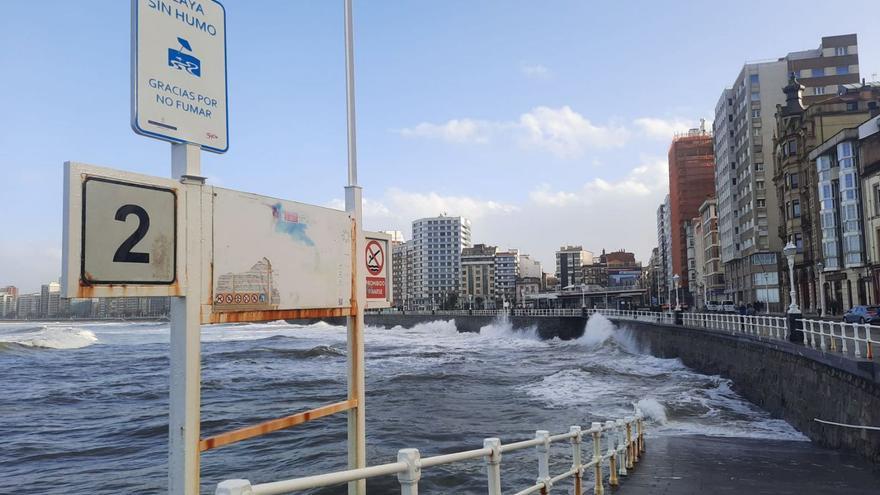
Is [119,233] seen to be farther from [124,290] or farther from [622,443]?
[622,443]

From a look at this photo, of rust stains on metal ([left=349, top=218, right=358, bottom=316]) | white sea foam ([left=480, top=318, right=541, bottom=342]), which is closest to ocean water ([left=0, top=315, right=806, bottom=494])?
rust stains on metal ([left=349, top=218, right=358, bottom=316])

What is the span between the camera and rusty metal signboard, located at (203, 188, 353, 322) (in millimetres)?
3717

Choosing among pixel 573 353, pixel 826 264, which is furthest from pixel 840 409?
pixel 826 264

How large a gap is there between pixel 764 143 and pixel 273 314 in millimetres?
84047

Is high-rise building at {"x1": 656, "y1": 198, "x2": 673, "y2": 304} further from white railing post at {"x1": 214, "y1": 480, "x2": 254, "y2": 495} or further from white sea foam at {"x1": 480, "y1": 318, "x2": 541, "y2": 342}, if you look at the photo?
white railing post at {"x1": 214, "y1": 480, "x2": 254, "y2": 495}

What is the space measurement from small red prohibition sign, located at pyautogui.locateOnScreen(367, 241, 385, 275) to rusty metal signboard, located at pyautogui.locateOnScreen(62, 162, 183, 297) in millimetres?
1898

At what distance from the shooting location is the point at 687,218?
121 m

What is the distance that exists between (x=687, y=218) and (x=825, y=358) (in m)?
115

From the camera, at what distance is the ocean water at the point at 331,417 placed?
13.2 m

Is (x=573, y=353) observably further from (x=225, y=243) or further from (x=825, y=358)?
(x=225, y=243)

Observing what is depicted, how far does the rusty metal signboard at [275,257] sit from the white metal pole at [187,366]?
0.14m

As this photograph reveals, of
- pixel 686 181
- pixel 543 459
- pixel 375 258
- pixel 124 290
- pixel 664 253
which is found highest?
pixel 686 181

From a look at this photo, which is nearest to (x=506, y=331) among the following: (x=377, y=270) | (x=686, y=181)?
(x=686, y=181)

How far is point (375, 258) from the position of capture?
5.20 meters
